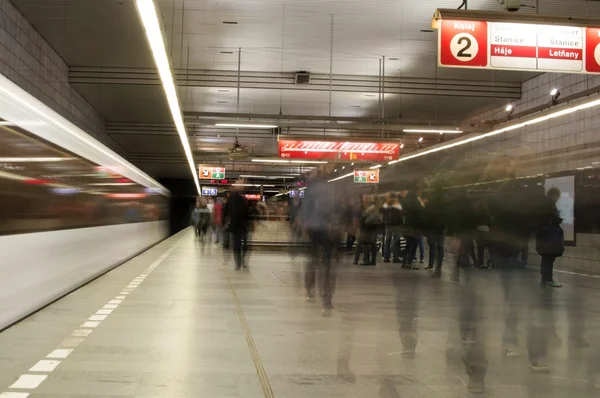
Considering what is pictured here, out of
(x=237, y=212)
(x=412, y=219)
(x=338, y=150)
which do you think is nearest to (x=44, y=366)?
(x=412, y=219)

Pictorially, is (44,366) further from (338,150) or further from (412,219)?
(338,150)

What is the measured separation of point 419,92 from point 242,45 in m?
6.02

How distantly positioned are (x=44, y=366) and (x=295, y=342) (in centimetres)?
228

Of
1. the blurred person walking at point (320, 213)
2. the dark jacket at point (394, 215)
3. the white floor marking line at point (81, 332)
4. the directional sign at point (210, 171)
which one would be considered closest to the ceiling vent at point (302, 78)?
the dark jacket at point (394, 215)

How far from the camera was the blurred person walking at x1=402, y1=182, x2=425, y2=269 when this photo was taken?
30.3ft

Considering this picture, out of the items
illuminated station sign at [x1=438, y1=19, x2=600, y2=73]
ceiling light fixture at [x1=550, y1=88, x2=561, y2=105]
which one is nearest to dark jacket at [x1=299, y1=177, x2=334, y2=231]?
illuminated station sign at [x1=438, y1=19, x2=600, y2=73]

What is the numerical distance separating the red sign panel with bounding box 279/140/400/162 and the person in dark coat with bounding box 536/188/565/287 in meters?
6.82

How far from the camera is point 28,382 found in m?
4.40

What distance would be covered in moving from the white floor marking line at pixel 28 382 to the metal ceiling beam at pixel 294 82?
13.0 m

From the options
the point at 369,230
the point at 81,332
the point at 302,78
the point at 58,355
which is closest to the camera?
the point at 58,355

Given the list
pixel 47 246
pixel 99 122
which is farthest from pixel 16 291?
pixel 99 122

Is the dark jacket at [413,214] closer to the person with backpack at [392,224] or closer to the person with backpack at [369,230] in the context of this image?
the person with backpack at [392,224]

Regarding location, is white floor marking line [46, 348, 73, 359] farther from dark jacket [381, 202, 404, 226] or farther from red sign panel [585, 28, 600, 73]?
dark jacket [381, 202, 404, 226]

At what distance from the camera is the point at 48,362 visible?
5.01 meters
